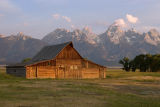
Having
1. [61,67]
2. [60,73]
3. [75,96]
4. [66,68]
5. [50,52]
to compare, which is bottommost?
Answer: [75,96]

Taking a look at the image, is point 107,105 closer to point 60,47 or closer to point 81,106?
point 81,106

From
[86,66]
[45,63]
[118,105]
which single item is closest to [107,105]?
[118,105]

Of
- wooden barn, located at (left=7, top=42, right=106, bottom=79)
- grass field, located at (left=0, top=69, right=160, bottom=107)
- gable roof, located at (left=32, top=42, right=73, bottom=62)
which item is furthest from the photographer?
gable roof, located at (left=32, top=42, right=73, bottom=62)

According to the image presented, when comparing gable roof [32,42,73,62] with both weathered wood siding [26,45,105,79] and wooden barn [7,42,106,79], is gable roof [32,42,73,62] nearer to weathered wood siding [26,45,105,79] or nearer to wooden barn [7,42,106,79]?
wooden barn [7,42,106,79]

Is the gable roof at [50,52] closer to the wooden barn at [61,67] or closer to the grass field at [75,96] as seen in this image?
the wooden barn at [61,67]

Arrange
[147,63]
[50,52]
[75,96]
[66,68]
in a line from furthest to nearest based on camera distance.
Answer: [147,63] < [50,52] < [66,68] < [75,96]

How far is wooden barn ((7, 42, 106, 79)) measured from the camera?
5356cm

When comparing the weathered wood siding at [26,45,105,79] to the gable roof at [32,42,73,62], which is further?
the gable roof at [32,42,73,62]

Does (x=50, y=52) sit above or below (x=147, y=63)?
above

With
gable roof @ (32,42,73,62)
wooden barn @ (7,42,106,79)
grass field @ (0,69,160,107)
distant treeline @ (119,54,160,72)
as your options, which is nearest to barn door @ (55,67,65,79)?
wooden barn @ (7,42,106,79)

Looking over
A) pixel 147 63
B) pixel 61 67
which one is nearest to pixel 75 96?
pixel 61 67

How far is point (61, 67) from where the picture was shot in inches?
2247

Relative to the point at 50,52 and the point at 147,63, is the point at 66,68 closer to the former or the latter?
the point at 50,52

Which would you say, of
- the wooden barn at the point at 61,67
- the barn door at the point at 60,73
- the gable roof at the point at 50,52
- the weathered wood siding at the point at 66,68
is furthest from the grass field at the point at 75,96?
the gable roof at the point at 50,52
